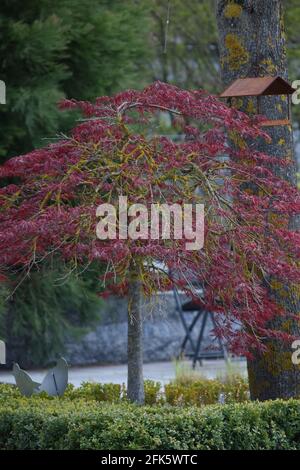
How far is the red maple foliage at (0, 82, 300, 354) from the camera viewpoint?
505 centimetres

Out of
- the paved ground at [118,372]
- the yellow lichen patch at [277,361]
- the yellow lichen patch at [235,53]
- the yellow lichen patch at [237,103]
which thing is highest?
the yellow lichen patch at [235,53]

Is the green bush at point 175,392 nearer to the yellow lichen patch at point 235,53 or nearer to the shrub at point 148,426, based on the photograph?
the shrub at point 148,426

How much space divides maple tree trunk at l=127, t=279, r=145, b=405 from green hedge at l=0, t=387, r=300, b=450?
480mm

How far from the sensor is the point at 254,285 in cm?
520

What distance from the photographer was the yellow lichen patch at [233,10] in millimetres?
6359

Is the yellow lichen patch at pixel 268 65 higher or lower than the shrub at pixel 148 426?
higher

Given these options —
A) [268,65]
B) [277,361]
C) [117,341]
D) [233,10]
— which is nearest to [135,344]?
[277,361]

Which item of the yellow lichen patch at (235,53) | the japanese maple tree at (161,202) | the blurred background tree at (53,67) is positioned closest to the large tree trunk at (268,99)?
the yellow lichen patch at (235,53)

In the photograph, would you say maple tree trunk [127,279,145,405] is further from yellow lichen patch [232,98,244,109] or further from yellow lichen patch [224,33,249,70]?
yellow lichen patch [224,33,249,70]

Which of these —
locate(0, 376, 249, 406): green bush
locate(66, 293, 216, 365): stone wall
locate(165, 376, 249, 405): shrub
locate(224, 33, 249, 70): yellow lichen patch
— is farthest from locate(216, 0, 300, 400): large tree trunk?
locate(66, 293, 216, 365): stone wall

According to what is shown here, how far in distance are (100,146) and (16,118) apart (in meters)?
4.71

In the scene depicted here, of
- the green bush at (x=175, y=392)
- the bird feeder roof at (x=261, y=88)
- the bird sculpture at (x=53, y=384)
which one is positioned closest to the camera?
the bird feeder roof at (x=261, y=88)

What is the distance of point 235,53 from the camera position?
6.39 metres
